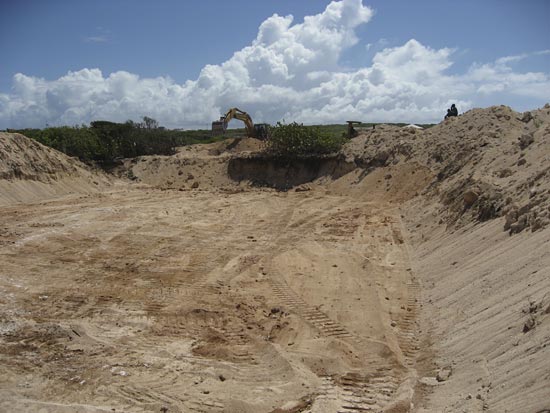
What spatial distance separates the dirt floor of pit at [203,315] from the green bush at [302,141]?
35.7 ft

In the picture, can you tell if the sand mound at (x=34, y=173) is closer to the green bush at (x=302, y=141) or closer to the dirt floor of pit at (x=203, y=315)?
the dirt floor of pit at (x=203, y=315)

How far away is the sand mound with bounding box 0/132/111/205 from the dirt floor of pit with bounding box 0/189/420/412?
16.0 feet

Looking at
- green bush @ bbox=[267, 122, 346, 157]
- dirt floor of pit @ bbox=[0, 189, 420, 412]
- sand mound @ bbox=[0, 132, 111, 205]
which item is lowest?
dirt floor of pit @ bbox=[0, 189, 420, 412]

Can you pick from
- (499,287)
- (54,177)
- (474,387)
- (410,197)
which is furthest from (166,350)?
(54,177)

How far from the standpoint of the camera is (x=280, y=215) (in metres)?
17.2

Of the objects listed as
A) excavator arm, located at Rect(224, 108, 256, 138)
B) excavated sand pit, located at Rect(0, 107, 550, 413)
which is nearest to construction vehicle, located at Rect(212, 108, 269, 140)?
excavator arm, located at Rect(224, 108, 256, 138)

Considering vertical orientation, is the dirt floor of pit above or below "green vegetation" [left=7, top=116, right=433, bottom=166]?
below

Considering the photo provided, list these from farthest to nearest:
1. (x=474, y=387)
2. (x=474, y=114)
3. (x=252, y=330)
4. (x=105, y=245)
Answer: (x=474, y=114)
(x=105, y=245)
(x=252, y=330)
(x=474, y=387)

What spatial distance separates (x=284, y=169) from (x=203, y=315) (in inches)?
746

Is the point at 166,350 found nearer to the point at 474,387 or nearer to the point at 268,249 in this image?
the point at 474,387

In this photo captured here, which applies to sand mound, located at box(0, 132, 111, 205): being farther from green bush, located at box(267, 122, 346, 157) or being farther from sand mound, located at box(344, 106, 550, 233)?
sand mound, located at box(344, 106, 550, 233)

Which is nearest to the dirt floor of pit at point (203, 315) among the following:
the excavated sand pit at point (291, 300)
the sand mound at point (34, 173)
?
the excavated sand pit at point (291, 300)

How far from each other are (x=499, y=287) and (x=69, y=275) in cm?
752

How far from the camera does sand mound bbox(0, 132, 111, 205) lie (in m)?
19.9
